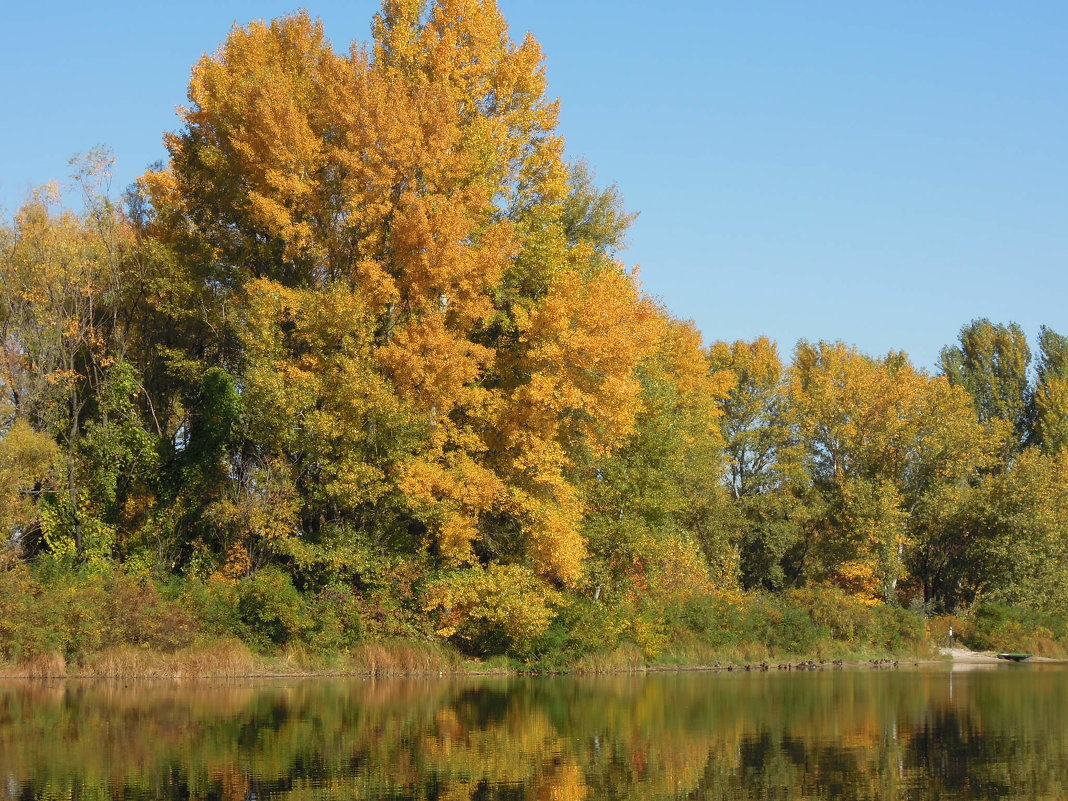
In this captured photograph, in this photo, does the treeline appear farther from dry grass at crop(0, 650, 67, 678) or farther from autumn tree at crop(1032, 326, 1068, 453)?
autumn tree at crop(1032, 326, 1068, 453)

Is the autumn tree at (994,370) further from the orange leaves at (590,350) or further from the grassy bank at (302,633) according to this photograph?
the orange leaves at (590,350)

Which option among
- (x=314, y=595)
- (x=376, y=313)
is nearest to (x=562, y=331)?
(x=376, y=313)

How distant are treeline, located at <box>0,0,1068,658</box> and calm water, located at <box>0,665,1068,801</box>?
5.51 m

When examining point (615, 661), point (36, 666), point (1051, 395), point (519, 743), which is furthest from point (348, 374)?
point (1051, 395)

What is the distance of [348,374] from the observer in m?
36.4

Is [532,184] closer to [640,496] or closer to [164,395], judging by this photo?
[640,496]

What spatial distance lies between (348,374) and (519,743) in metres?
17.8

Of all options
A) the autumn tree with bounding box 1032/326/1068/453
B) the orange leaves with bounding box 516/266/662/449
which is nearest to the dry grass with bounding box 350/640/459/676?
the orange leaves with bounding box 516/266/662/449

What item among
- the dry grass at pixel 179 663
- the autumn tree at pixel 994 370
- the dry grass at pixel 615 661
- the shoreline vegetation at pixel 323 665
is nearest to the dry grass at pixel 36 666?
the shoreline vegetation at pixel 323 665

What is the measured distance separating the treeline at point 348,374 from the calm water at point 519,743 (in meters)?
5.51

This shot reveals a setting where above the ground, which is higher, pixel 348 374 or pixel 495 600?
pixel 348 374

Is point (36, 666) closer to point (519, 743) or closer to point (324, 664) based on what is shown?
point (324, 664)

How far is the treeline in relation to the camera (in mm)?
37000

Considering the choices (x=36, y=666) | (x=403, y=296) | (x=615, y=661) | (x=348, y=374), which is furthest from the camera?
(x=615, y=661)
